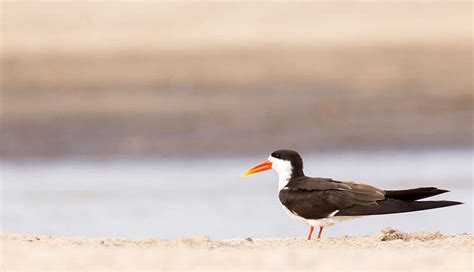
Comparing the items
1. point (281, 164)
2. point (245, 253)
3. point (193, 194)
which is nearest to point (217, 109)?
point (193, 194)

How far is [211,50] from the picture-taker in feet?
65.4

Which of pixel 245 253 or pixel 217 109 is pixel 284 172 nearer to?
→ pixel 245 253

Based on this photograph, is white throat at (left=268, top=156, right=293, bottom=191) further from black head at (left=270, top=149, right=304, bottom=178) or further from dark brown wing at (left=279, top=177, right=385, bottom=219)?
dark brown wing at (left=279, top=177, right=385, bottom=219)

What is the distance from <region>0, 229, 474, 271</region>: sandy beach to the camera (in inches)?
240

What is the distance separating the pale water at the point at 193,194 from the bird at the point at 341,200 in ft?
5.28

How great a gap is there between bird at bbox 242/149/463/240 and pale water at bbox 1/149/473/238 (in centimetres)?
161

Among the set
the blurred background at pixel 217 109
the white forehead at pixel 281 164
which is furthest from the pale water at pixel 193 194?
the white forehead at pixel 281 164

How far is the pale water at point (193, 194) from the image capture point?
9898 millimetres

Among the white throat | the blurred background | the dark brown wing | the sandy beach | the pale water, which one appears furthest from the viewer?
the blurred background

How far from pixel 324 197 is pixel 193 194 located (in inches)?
164

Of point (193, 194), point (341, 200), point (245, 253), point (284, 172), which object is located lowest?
point (193, 194)

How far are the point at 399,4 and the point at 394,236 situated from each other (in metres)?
16.5

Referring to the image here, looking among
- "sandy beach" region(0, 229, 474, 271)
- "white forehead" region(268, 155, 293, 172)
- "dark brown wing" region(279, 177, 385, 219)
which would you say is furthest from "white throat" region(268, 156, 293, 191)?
"sandy beach" region(0, 229, 474, 271)

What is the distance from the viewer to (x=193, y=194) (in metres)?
11.8
